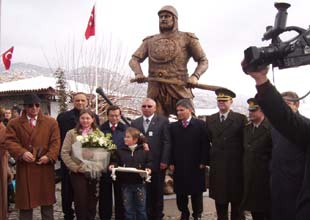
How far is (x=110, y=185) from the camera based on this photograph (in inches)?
220

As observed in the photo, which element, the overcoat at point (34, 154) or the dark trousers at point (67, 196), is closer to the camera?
the overcoat at point (34, 154)

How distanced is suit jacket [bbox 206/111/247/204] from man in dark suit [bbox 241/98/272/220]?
0.29 meters

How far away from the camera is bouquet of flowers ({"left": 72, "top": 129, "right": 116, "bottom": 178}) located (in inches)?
202

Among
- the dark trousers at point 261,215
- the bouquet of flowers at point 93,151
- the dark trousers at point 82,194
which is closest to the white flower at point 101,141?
the bouquet of flowers at point 93,151

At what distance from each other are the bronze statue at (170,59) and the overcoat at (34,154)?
174 cm

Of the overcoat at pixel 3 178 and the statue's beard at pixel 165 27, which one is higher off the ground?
the statue's beard at pixel 165 27

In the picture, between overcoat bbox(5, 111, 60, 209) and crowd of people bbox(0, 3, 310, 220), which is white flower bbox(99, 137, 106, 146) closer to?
crowd of people bbox(0, 3, 310, 220)

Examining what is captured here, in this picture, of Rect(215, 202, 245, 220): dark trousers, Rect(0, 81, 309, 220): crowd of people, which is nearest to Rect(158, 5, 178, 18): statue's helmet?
Rect(0, 81, 309, 220): crowd of people

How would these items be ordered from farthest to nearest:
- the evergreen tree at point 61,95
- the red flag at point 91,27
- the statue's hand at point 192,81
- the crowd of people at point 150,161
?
the evergreen tree at point 61,95
the red flag at point 91,27
the statue's hand at point 192,81
the crowd of people at point 150,161

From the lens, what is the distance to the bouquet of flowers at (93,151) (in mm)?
5121

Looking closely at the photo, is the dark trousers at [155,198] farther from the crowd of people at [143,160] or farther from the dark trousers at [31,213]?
the dark trousers at [31,213]

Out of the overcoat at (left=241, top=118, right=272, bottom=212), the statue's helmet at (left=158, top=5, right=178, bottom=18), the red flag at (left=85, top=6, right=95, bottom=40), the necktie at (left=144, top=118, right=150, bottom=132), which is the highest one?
the red flag at (left=85, top=6, right=95, bottom=40)

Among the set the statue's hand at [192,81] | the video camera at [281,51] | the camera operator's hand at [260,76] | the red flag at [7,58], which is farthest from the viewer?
the red flag at [7,58]

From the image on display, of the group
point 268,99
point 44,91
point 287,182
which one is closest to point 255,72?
point 268,99
